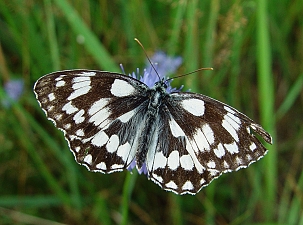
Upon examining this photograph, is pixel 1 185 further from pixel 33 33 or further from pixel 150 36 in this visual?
pixel 150 36

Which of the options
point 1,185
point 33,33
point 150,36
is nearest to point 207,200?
point 150,36

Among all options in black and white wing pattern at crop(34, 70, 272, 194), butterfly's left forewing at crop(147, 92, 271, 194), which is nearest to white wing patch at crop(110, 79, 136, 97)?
black and white wing pattern at crop(34, 70, 272, 194)

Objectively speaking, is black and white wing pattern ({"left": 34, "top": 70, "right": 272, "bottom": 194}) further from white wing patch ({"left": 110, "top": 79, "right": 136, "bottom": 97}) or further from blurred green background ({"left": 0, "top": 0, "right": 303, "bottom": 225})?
blurred green background ({"left": 0, "top": 0, "right": 303, "bottom": 225})

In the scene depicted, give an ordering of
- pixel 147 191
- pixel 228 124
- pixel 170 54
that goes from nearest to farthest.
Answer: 1. pixel 228 124
2. pixel 170 54
3. pixel 147 191

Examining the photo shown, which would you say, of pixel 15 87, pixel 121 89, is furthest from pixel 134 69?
pixel 121 89

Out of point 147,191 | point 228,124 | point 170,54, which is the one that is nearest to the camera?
point 228,124

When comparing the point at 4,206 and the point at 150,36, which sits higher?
the point at 150,36

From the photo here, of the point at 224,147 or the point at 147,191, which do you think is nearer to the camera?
the point at 224,147
